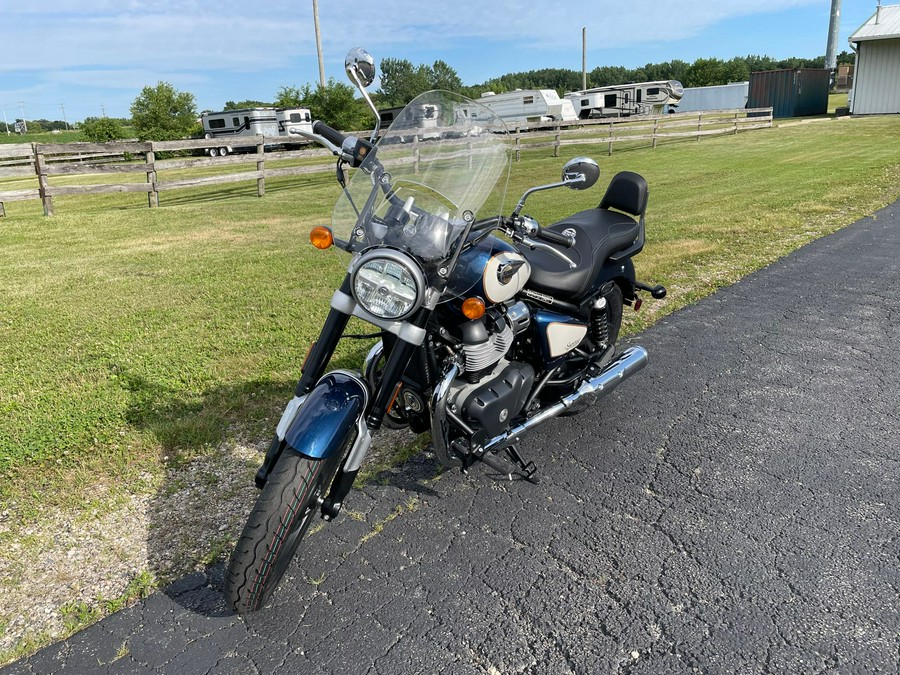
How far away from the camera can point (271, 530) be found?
2.33m

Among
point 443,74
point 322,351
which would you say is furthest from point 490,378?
point 443,74

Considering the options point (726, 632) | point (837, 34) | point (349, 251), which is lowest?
point (726, 632)

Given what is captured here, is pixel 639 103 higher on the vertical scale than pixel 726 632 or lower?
higher

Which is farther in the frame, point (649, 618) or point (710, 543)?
point (710, 543)

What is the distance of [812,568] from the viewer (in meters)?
2.55

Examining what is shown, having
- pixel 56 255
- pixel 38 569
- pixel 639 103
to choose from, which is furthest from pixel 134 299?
pixel 639 103

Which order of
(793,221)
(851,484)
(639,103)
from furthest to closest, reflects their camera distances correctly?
(639,103) < (793,221) < (851,484)

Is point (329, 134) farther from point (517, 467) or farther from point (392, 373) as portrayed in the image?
point (517, 467)

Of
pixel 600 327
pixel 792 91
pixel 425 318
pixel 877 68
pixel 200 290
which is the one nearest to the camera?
pixel 425 318

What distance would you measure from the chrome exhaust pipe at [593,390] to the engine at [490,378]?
7 cm

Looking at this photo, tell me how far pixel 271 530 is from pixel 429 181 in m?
1.43

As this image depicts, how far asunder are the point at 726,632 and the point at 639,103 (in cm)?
4372

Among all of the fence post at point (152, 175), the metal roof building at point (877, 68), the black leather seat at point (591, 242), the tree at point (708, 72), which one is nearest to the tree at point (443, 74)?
the tree at point (708, 72)

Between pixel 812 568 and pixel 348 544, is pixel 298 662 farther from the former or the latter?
pixel 812 568
